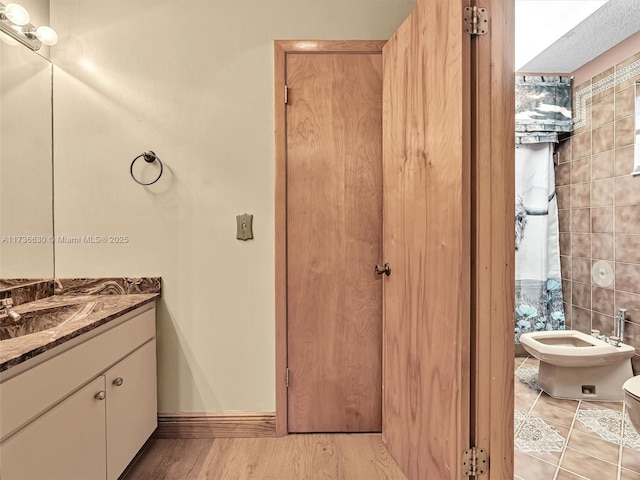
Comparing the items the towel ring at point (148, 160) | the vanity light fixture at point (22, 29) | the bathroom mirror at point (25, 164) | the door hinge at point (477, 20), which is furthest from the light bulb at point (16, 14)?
the door hinge at point (477, 20)

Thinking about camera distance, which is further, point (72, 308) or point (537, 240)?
point (537, 240)

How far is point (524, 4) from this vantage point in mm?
2121

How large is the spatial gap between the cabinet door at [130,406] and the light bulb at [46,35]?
1569 mm

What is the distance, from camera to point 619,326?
2.39 metres

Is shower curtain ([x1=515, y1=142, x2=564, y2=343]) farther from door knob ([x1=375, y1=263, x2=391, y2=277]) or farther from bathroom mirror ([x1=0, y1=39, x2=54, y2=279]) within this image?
bathroom mirror ([x1=0, y1=39, x2=54, y2=279])

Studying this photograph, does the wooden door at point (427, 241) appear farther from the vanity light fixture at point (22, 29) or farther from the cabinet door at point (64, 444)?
the vanity light fixture at point (22, 29)

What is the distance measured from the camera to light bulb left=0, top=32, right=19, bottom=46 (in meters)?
1.52

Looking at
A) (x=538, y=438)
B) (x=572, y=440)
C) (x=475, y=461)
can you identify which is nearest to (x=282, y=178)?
(x=475, y=461)

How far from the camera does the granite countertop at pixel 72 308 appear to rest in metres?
1.01

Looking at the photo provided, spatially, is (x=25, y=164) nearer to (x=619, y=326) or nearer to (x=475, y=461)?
(x=475, y=461)

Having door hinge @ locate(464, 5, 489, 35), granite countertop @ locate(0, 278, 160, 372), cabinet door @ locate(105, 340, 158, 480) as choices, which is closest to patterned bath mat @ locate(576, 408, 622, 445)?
door hinge @ locate(464, 5, 489, 35)

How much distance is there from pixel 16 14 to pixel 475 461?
2661 mm

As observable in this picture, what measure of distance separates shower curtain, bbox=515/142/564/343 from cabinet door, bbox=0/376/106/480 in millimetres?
3178

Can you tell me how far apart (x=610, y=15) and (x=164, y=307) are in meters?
3.26
